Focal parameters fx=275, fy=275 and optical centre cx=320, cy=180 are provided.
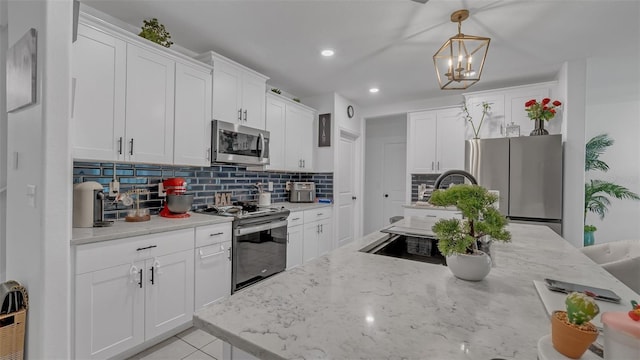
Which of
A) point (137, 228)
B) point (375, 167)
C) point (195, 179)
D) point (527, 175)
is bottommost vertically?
point (137, 228)

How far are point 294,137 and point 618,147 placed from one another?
16.0 ft

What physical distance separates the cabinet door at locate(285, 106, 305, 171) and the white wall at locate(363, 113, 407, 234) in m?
2.30

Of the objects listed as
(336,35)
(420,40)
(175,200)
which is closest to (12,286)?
(175,200)

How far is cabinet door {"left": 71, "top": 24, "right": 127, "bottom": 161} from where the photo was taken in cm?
182

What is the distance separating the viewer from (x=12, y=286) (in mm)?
1626

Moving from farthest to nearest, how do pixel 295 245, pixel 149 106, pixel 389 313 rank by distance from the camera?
pixel 295 245
pixel 149 106
pixel 389 313

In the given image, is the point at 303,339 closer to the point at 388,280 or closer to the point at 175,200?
the point at 388,280

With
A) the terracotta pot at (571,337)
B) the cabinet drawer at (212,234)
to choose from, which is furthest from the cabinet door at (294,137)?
the terracotta pot at (571,337)

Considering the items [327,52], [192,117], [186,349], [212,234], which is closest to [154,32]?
[192,117]

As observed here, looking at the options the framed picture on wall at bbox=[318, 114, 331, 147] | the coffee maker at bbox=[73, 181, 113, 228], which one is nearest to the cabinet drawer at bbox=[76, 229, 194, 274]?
the coffee maker at bbox=[73, 181, 113, 228]

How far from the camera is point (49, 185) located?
4.80ft

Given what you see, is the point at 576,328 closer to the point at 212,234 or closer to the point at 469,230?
the point at 469,230

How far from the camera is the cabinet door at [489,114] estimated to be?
12.1 feet

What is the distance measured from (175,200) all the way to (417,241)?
1.97 meters
